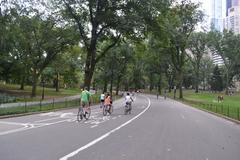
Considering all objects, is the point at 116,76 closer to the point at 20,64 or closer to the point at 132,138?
the point at 20,64

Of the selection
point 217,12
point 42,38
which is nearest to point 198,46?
point 217,12

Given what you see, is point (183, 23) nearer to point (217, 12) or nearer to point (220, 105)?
point (220, 105)

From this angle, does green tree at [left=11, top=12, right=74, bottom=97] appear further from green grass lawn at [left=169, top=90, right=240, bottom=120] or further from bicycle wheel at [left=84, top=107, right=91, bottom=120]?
bicycle wheel at [left=84, top=107, right=91, bottom=120]

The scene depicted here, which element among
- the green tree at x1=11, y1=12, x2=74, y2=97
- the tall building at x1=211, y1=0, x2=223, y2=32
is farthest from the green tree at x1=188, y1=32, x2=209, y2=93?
the green tree at x1=11, y1=12, x2=74, y2=97

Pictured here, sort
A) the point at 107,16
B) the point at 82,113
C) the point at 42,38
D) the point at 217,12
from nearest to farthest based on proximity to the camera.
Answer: the point at 82,113
the point at 107,16
the point at 42,38
the point at 217,12

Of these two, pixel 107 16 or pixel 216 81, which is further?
pixel 216 81

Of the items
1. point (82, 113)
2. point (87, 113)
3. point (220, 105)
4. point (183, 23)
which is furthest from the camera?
point (183, 23)

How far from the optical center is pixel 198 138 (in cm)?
1655

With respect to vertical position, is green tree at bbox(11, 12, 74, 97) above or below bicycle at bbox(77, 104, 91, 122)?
above

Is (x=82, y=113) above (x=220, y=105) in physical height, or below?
above

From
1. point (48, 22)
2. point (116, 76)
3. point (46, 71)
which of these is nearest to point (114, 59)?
point (116, 76)

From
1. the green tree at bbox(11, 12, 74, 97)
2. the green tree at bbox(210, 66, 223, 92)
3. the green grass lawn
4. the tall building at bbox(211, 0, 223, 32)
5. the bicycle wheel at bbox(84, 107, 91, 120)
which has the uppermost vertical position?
the tall building at bbox(211, 0, 223, 32)

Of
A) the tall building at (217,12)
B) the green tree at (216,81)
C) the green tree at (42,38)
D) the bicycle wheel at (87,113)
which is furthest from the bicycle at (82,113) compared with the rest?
the green tree at (216,81)

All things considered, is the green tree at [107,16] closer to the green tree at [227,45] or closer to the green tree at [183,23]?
the green tree at [183,23]
